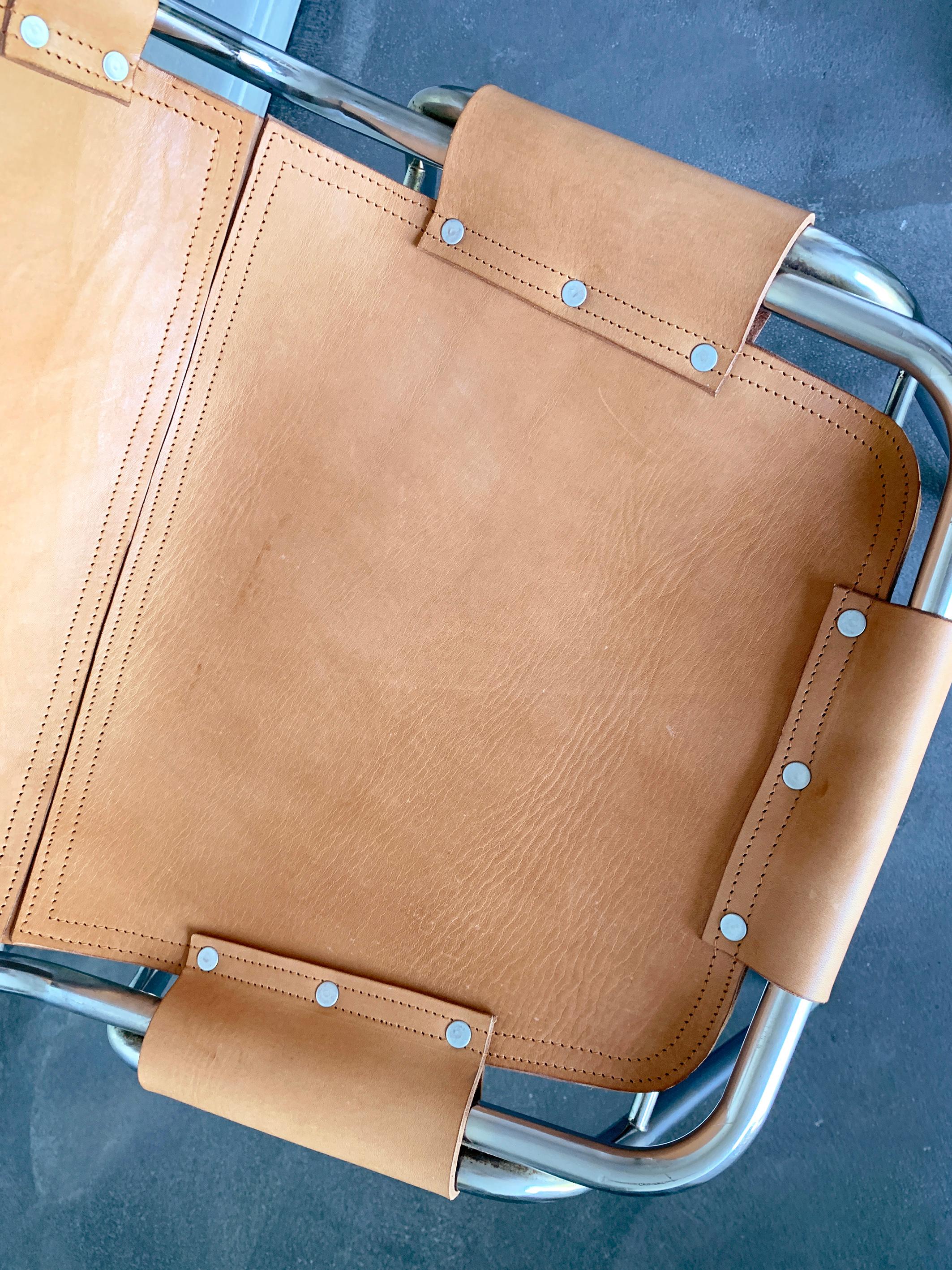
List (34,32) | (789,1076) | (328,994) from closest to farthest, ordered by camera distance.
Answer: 1. (34,32)
2. (328,994)
3. (789,1076)

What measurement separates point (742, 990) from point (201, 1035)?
76 cm

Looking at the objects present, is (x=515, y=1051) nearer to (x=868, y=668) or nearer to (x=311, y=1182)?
(x=868, y=668)

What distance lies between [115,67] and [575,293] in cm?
33

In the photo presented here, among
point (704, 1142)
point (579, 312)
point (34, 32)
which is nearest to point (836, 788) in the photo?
point (704, 1142)

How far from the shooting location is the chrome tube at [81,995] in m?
0.63

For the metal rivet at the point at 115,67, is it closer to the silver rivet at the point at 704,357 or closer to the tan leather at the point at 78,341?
the tan leather at the point at 78,341

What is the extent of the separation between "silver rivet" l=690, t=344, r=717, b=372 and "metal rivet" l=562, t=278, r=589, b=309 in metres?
0.08

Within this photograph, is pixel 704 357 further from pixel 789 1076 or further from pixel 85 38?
pixel 789 1076

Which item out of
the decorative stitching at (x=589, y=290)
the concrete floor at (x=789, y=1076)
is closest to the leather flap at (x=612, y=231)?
the decorative stitching at (x=589, y=290)

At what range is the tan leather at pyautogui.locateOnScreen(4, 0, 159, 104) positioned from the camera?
54 cm

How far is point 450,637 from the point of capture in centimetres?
64

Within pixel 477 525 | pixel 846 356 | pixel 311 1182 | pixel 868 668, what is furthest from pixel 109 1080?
pixel 846 356

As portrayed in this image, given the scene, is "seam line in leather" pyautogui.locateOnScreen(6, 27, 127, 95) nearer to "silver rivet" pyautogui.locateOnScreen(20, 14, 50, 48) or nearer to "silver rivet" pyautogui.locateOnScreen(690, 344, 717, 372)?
"silver rivet" pyautogui.locateOnScreen(20, 14, 50, 48)

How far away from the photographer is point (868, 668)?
56 cm
